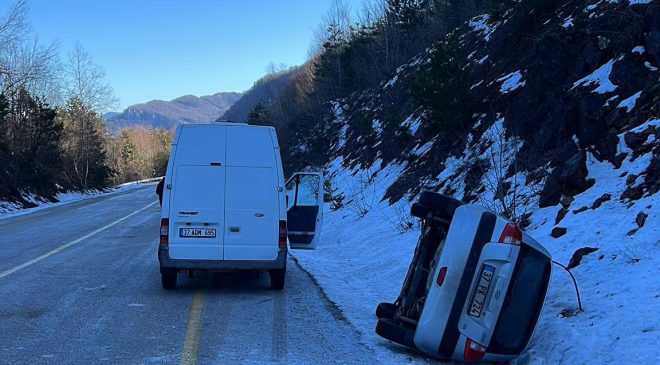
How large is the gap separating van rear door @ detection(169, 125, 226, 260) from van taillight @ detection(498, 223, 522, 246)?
416cm

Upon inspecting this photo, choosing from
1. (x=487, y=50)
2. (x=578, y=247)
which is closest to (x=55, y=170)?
(x=487, y=50)

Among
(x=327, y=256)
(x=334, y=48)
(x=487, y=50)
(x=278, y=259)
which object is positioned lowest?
(x=327, y=256)

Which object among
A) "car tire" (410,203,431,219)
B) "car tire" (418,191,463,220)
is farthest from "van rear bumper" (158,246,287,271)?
"car tire" (418,191,463,220)

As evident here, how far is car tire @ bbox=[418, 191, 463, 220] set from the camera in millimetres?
4941

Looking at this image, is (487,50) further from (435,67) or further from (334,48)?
(334,48)

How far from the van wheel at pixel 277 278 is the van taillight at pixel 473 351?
369cm

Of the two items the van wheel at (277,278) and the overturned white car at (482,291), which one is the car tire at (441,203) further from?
the van wheel at (277,278)

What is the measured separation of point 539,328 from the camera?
5.16 meters

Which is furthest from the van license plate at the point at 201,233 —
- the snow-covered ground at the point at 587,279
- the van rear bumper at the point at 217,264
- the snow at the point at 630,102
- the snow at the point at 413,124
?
the snow at the point at 413,124

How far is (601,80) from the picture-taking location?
34.2ft

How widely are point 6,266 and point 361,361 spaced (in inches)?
297

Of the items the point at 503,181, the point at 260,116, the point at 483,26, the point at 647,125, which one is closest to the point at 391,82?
the point at 483,26

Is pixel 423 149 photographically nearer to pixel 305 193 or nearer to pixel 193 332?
pixel 305 193

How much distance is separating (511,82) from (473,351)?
1215cm
